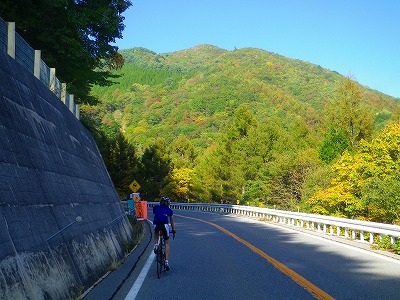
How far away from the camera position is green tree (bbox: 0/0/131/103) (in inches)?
839

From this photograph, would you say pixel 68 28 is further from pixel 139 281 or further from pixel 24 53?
pixel 139 281

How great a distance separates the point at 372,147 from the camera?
101 ft

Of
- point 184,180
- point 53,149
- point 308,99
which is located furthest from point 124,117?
point 53,149

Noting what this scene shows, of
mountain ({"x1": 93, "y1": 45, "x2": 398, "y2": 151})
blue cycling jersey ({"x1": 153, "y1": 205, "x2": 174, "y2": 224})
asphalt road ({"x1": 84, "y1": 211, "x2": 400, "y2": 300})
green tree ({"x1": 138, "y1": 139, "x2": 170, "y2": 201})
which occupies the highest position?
mountain ({"x1": 93, "y1": 45, "x2": 398, "y2": 151})

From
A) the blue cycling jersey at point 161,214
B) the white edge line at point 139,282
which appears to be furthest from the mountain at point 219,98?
the blue cycling jersey at point 161,214

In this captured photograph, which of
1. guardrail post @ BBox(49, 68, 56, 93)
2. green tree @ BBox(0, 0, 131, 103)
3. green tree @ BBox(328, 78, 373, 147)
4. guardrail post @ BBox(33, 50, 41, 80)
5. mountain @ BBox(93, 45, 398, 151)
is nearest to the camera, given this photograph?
guardrail post @ BBox(33, 50, 41, 80)

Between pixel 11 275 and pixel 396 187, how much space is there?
21635mm

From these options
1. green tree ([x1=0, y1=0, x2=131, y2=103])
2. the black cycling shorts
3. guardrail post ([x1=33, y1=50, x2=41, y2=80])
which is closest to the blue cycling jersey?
the black cycling shorts

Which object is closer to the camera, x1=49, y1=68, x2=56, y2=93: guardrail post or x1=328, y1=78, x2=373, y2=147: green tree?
x1=49, y1=68, x2=56, y2=93: guardrail post

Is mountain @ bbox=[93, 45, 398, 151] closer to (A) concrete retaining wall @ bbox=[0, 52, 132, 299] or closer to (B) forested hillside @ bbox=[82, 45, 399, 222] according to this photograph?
(B) forested hillside @ bbox=[82, 45, 399, 222]

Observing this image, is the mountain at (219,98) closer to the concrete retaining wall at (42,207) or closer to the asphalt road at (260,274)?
the asphalt road at (260,274)

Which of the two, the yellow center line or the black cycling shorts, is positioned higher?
the black cycling shorts

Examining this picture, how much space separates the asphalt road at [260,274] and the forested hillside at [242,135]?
47.7 feet

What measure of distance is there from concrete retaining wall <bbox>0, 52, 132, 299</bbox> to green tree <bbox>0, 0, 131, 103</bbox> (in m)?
9.53
